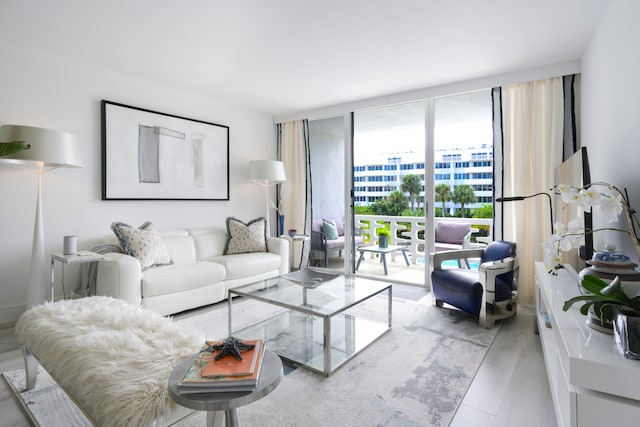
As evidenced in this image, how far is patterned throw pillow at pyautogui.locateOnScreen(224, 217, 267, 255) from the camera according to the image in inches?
161

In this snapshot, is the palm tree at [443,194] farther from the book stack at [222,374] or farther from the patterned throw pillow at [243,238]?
the book stack at [222,374]

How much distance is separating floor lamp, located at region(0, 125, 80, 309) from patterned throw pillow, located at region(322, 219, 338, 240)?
10.2ft

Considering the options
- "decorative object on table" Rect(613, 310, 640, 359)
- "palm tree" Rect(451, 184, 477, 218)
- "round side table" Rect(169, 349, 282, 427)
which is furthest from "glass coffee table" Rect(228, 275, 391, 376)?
"palm tree" Rect(451, 184, 477, 218)

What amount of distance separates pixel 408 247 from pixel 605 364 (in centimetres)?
366

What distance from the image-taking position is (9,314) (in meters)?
2.95

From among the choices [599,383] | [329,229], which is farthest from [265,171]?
[599,383]

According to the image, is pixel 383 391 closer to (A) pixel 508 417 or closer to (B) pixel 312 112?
(A) pixel 508 417

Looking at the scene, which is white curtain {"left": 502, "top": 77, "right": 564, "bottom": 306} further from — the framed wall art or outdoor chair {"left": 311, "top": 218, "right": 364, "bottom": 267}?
the framed wall art

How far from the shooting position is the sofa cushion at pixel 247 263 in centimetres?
361

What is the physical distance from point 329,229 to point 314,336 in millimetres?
2495

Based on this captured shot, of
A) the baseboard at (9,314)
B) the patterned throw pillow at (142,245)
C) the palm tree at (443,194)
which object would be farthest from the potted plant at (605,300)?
the baseboard at (9,314)

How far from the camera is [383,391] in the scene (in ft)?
6.29

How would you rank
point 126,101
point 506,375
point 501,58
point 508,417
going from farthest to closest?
point 126,101, point 501,58, point 506,375, point 508,417

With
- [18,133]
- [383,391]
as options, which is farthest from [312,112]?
[383,391]
